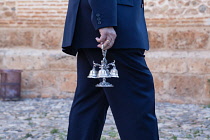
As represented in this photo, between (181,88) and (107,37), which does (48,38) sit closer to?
(181,88)

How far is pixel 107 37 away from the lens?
2.04 metres

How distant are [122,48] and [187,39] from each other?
171 inches

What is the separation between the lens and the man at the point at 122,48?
206 centimetres

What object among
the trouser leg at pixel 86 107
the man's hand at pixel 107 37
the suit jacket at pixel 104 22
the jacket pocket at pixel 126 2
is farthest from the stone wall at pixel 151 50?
the man's hand at pixel 107 37

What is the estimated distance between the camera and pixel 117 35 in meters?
2.11

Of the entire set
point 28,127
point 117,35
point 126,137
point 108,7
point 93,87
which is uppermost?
point 108,7

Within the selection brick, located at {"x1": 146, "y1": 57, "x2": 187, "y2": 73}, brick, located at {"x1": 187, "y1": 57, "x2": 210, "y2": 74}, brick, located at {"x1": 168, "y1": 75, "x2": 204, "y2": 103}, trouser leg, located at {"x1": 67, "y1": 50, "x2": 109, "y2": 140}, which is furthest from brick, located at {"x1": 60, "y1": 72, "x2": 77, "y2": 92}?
trouser leg, located at {"x1": 67, "y1": 50, "x2": 109, "y2": 140}

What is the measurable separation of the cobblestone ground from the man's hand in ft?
6.38

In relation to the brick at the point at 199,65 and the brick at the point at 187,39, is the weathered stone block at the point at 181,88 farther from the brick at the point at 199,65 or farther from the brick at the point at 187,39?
the brick at the point at 187,39

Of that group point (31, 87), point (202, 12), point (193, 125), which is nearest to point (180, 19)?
point (202, 12)

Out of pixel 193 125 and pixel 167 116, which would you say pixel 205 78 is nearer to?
pixel 167 116

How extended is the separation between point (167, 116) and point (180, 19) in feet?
5.63

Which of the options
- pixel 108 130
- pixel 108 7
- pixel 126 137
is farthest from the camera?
pixel 108 130

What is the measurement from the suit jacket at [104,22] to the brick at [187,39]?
4127mm
